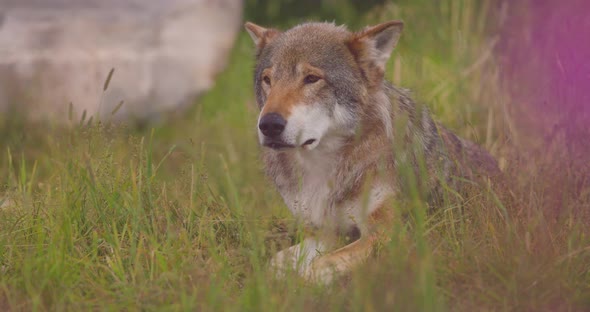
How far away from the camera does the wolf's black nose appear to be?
12.5ft

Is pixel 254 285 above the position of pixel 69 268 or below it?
above

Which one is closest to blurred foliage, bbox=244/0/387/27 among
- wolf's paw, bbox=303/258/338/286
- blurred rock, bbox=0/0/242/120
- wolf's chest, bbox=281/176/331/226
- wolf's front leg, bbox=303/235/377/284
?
blurred rock, bbox=0/0/242/120

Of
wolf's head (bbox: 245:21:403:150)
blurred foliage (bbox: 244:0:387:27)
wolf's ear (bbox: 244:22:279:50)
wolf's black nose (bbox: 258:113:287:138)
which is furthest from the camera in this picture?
blurred foliage (bbox: 244:0:387:27)

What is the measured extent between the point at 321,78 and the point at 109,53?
3944 millimetres

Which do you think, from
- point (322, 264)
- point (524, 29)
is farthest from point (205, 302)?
point (524, 29)

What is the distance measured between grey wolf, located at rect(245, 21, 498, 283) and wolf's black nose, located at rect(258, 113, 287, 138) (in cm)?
3

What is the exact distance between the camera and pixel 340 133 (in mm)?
4137

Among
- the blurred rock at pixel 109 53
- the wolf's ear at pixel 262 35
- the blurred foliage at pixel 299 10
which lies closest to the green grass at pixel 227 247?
the wolf's ear at pixel 262 35

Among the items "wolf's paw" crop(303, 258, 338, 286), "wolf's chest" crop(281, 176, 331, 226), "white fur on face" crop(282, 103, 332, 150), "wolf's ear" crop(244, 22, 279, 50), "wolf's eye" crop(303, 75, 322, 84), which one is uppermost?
"wolf's ear" crop(244, 22, 279, 50)

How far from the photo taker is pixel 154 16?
7895mm

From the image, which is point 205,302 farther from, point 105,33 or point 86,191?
point 105,33

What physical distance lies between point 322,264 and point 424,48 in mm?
4426

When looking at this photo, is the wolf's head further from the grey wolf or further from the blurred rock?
the blurred rock

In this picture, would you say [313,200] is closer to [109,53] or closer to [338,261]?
[338,261]
